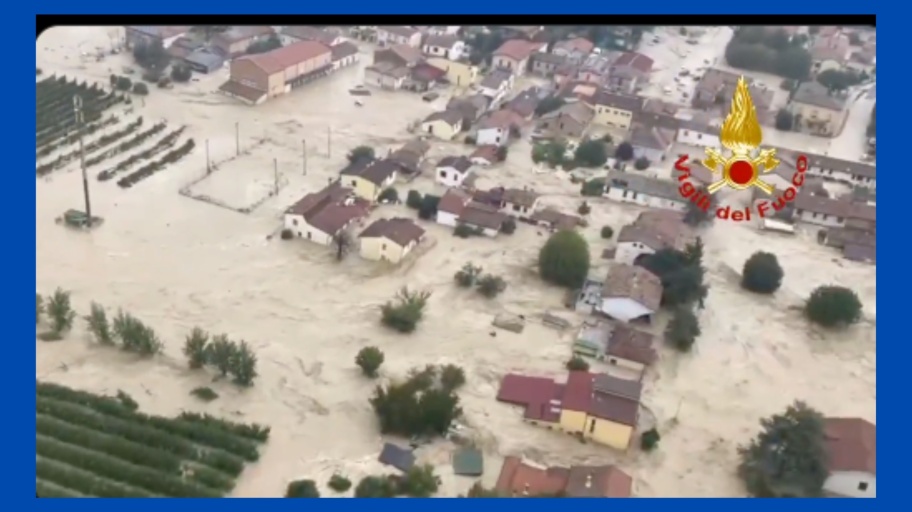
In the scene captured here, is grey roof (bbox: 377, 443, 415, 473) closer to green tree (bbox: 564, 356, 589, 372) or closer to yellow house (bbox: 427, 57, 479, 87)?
green tree (bbox: 564, 356, 589, 372)

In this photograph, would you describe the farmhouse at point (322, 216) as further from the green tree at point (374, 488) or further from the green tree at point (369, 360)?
the green tree at point (374, 488)

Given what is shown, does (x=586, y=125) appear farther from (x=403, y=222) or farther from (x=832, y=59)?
(x=832, y=59)

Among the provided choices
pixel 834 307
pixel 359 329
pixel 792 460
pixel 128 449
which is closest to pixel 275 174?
pixel 359 329

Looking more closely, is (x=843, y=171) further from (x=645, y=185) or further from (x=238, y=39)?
(x=238, y=39)

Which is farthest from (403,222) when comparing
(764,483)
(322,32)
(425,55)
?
(322,32)

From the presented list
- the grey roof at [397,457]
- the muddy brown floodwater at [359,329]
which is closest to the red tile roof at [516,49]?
the muddy brown floodwater at [359,329]

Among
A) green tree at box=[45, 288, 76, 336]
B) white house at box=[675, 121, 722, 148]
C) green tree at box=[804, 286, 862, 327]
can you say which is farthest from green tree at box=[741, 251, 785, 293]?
green tree at box=[45, 288, 76, 336]
